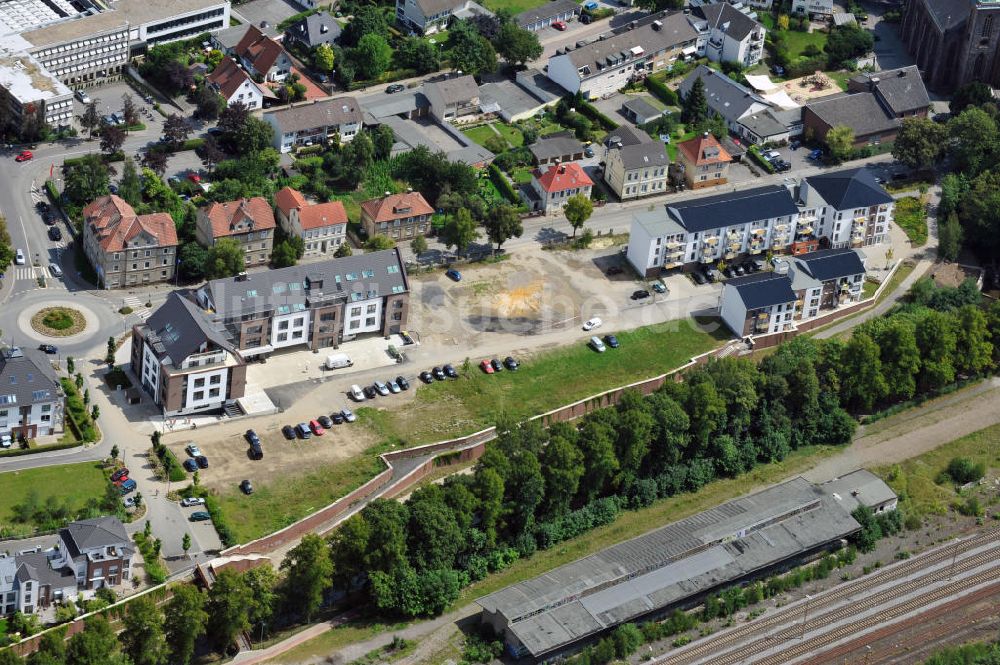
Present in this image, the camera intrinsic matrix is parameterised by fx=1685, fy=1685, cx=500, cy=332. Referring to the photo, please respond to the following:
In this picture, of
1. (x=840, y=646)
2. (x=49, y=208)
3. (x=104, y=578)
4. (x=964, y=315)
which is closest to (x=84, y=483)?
(x=104, y=578)

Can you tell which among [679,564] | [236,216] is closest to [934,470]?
[679,564]

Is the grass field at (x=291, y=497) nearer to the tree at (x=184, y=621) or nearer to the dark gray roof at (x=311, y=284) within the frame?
the tree at (x=184, y=621)

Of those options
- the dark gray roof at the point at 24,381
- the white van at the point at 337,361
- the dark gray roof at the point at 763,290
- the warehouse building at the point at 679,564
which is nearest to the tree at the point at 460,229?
the white van at the point at 337,361

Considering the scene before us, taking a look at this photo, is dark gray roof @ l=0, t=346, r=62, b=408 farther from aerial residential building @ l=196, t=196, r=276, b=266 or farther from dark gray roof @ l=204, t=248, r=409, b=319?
aerial residential building @ l=196, t=196, r=276, b=266

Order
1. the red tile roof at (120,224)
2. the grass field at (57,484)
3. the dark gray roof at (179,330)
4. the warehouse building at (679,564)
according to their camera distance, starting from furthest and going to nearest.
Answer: the red tile roof at (120,224) → the dark gray roof at (179,330) → the grass field at (57,484) → the warehouse building at (679,564)

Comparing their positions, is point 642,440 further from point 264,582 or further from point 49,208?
point 49,208

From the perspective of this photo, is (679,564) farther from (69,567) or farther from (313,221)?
(313,221)
